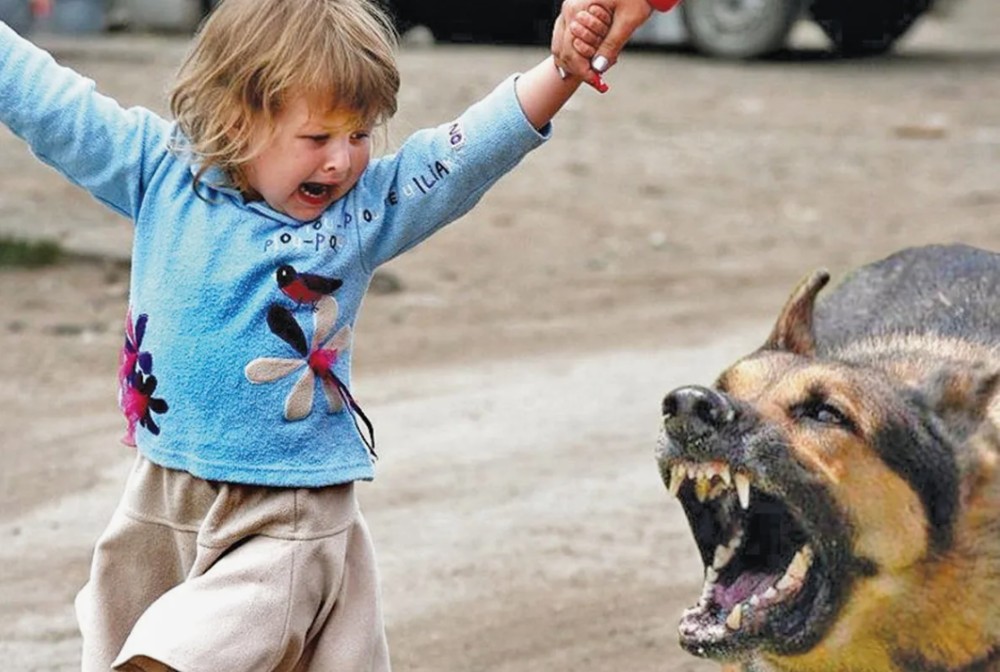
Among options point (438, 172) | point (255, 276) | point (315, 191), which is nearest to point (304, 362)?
point (255, 276)

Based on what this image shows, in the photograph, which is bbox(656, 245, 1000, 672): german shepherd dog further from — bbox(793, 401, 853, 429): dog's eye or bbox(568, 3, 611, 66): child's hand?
bbox(568, 3, 611, 66): child's hand

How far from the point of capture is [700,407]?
3.37 metres

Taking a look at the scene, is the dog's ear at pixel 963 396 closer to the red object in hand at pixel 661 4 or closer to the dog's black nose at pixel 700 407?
the dog's black nose at pixel 700 407

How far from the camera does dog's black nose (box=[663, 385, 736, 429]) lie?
3.37 m

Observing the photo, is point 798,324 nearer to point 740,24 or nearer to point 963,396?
point 963,396

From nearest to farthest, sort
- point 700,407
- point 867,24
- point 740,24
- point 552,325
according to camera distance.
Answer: point 700,407 → point 552,325 → point 740,24 → point 867,24

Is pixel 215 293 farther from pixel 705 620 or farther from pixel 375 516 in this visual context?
pixel 375 516

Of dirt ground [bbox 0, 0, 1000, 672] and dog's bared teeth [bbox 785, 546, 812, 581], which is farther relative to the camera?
dirt ground [bbox 0, 0, 1000, 672]

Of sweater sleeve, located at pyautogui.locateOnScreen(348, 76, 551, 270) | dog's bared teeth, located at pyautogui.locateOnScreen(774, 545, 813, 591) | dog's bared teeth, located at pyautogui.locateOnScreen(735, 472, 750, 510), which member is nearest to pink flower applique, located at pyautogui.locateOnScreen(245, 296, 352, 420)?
sweater sleeve, located at pyautogui.locateOnScreen(348, 76, 551, 270)

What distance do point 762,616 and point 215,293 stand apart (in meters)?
1.01

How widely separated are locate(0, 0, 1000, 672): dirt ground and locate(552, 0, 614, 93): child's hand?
631mm

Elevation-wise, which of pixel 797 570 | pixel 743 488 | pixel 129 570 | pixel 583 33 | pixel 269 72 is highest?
pixel 583 33

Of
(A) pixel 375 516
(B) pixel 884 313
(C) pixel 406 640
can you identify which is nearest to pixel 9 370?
(A) pixel 375 516

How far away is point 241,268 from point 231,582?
50 cm
